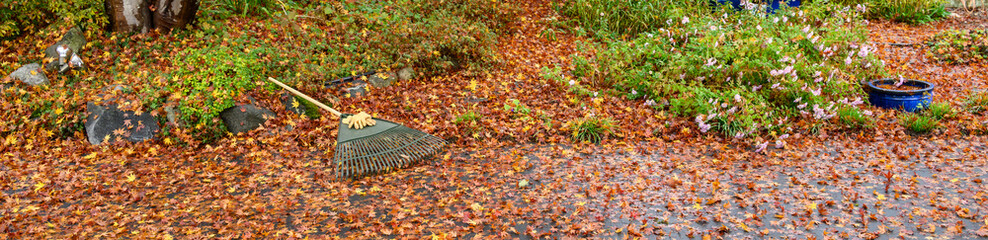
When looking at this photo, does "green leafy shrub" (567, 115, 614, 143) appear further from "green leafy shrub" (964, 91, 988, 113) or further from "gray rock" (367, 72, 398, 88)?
"green leafy shrub" (964, 91, 988, 113)

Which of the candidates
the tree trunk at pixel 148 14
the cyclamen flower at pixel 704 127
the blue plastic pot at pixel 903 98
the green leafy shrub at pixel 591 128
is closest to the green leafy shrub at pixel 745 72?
the cyclamen flower at pixel 704 127

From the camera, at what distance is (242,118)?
5695mm

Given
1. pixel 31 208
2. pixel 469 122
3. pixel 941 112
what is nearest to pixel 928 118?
pixel 941 112

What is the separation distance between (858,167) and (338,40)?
17.9ft

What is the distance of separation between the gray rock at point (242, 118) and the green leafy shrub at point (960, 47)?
8483 mm

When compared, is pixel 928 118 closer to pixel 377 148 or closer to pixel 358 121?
pixel 377 148

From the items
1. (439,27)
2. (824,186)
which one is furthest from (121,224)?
(824,186)

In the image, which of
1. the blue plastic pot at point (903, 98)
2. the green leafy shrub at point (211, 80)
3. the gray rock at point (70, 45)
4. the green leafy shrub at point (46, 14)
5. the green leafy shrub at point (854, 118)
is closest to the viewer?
the green leafy shrub at point (854, 118)

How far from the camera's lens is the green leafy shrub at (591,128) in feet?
18.1

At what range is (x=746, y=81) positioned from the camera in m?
6.11

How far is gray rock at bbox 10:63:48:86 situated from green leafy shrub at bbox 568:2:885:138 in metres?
5.86

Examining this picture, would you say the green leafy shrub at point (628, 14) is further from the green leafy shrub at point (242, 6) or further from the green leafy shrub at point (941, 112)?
the green leafy shrub at point (242, 6)

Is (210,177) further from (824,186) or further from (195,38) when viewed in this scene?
(824,186)

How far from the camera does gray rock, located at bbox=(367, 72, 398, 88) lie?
6.59m
